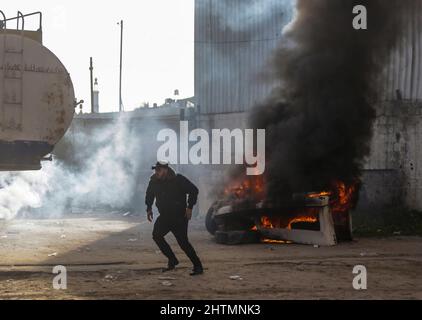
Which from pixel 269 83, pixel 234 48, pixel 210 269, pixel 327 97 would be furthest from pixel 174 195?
pixel 234 48

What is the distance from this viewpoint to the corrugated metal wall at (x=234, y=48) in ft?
59.2

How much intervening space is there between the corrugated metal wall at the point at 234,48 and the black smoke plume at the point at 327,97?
4.30 metres

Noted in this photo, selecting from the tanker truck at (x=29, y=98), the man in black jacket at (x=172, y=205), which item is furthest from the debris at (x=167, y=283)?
the tanker truck at (x=29, y=98)

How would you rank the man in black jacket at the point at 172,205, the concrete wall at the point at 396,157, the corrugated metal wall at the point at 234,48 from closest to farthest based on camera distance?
the man in black jacket at the point at 172,205 < the concrete wall at the point at 396,157 < the corrugated metal wall at the point at 234,48

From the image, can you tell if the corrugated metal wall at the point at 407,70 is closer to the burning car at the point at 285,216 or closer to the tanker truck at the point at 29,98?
the burning car at the point at 285,216

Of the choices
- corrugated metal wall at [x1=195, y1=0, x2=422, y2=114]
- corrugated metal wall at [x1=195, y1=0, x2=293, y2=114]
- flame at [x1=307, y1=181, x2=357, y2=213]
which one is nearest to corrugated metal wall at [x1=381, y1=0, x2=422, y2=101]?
corrugated metal wall at [x1=195, y1=0, x2=422, y2=114]

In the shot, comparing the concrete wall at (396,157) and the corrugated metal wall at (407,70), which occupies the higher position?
the corrugated metal wall at (407,70)

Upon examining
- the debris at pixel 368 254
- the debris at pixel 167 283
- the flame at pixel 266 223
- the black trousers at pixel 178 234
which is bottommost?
the debris at pixel 368 254

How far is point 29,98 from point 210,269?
12.9 feet

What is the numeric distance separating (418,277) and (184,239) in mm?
3389

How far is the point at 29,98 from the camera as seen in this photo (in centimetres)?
866

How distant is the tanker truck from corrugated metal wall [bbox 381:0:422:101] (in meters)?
9.87
